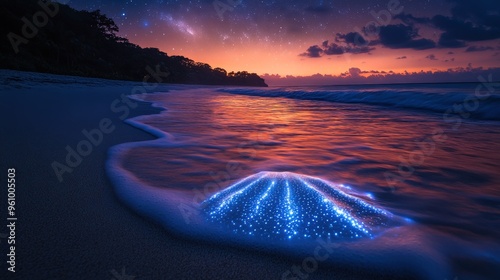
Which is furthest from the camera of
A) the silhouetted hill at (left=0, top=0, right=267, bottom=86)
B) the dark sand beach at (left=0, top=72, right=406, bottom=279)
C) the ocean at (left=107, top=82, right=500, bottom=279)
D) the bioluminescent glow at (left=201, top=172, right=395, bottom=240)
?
the silhouetted hill at (left=0, top=0, right=267, bottom=86)

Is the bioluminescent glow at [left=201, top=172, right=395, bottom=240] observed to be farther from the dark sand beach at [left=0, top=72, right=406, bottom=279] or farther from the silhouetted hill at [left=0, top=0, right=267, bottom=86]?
the silhouetted hill at [left=0, top=0, right=267, bottom=86]

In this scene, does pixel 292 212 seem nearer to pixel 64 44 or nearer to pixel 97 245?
pixel 97 245

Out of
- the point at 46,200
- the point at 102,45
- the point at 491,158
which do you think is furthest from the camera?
the point at 102,45

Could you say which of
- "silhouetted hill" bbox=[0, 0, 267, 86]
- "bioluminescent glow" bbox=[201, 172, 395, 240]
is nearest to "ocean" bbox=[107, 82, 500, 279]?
"bioluminescent glow" bbox=[201, 172, 395, 240]

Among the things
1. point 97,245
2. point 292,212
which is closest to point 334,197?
point 292,212

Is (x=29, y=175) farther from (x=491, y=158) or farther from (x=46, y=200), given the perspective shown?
(x=491, y=158)

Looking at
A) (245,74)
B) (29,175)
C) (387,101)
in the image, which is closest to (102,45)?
(387,101)
